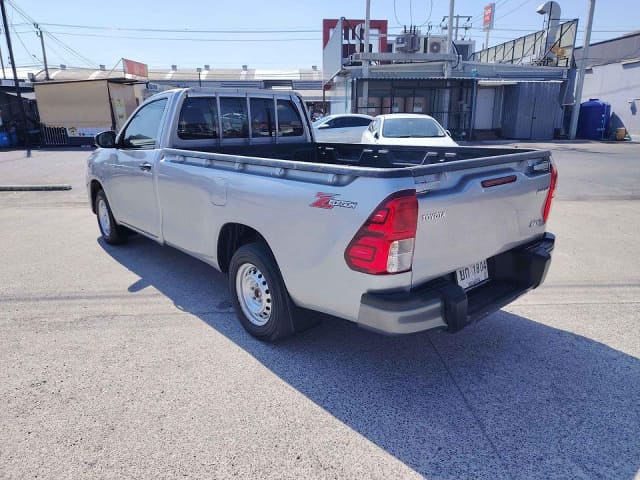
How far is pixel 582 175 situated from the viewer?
1256cm

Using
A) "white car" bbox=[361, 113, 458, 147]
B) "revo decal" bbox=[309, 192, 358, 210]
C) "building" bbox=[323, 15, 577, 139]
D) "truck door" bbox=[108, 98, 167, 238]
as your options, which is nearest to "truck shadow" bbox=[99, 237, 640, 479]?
"revo decal" bbox=[309, 192, 358, 210]

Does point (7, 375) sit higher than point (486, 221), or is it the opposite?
point (486, 221)

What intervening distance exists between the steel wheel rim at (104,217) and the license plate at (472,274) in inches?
197

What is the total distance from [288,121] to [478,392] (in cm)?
374

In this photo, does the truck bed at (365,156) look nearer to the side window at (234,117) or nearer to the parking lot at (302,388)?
the side window at (234,117)

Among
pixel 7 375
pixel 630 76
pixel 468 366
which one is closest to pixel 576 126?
pixel 630 76

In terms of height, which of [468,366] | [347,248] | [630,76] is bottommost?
[468,366]

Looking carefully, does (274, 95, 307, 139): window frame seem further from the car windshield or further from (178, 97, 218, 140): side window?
the car windshield

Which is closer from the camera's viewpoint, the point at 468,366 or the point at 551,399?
the point at 551,399

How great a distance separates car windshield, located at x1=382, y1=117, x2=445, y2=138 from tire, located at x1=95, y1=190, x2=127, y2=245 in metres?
6.70

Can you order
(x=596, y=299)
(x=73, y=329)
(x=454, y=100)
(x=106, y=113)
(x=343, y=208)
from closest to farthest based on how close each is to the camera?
(x=343, y=208) < (x=73, y=329) < (x=596, y=299) < (x=106, y=113) < (x=454, y=100)

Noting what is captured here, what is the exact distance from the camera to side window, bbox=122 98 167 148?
475 centimetres

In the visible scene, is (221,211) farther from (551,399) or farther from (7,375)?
(551,399)

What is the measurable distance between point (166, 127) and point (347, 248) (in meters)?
2.79
